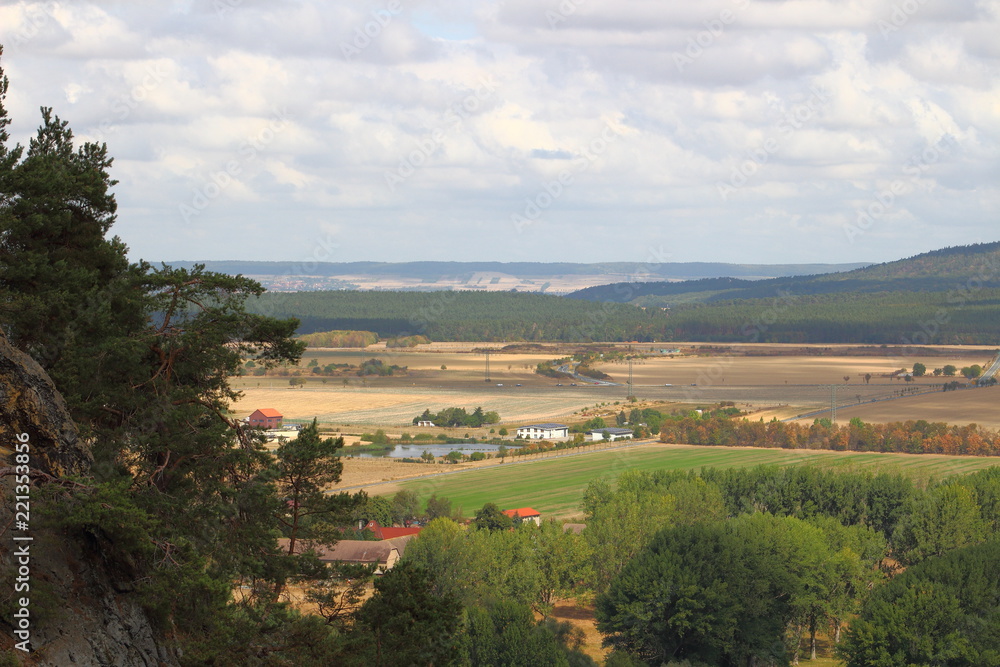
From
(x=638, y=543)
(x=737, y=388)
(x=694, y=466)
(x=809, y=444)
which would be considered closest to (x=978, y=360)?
(x=737, y=388)

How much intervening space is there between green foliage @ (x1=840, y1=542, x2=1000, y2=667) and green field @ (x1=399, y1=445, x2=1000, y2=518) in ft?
103

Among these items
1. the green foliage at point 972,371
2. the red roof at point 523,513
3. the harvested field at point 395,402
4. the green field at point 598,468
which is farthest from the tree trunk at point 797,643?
the green foliage at point 972,371

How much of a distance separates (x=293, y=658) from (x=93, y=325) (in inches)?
279

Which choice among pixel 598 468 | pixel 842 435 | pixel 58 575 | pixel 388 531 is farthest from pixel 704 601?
pixel 842 435

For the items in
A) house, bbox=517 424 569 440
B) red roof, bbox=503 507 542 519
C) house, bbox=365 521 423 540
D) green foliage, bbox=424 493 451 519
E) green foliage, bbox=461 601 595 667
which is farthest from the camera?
house, bbox=517 424 569 440

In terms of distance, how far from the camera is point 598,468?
9744 cm

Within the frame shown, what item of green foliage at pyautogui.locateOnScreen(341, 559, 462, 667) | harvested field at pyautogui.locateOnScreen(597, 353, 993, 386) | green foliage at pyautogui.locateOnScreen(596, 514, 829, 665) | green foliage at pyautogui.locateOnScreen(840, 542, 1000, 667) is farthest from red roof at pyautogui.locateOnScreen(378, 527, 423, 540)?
harvested field at pyautogui.locateOnScreen(597, 353, 993, 386)

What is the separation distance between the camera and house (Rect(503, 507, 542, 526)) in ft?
242

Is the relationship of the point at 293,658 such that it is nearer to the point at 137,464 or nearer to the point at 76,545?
the point at 137,464

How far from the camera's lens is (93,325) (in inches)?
799

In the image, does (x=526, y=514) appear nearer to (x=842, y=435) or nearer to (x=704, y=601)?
(x=704, y=601)

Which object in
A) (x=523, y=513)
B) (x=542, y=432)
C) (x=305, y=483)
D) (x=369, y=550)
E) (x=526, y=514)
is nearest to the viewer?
(x=305, y=483)

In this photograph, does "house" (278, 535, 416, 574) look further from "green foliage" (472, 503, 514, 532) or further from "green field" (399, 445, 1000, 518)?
"green field" (399, 445, 1000, 518)

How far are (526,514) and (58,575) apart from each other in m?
61.2
